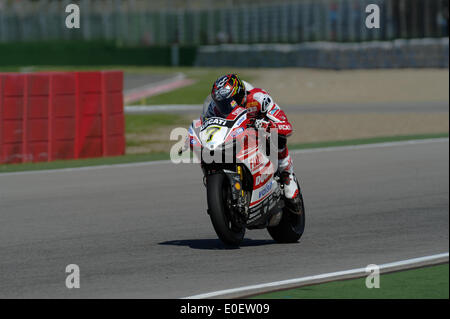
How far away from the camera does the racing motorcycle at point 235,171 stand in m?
7.87

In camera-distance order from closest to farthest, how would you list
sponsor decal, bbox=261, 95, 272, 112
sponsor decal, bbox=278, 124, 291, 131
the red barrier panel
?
sponsor decal, bbox=278, 124, 291, 131 → sponsor decal, bbox=261, 95, 272, 112 → the red barrier panel

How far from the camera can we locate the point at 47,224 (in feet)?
33.0

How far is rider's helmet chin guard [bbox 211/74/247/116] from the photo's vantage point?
7934 mm

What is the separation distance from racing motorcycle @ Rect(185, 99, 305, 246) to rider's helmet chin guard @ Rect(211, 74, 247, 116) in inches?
2.6

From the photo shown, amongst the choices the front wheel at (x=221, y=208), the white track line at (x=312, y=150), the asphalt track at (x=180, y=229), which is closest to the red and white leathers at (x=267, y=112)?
the front wheel at (x=221, y=208)

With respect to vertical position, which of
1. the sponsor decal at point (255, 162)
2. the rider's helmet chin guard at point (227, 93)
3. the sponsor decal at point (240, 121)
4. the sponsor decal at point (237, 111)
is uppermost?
the rider's helmet chin guard at point (227, 93)

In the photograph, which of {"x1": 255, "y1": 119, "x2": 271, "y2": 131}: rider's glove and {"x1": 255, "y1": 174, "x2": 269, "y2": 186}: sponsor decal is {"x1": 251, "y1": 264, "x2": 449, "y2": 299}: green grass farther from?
{"x1": 255, "y1": 119, "x2": 271, "y2": 131}: rider's glove

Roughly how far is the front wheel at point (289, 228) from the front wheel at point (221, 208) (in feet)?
2.07

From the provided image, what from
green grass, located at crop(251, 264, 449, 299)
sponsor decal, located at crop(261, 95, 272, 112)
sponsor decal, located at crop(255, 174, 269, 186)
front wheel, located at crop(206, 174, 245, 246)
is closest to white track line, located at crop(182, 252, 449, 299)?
green grass, located at crop(251, 264, 449, 299)

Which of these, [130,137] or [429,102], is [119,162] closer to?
[130,137]

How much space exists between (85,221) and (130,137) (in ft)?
31.5

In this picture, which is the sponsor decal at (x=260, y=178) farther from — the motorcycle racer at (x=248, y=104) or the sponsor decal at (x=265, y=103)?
the sponsor decal at (x=265, y=103)

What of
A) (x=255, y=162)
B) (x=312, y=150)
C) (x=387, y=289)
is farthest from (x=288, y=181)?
(x=312, y=150)
